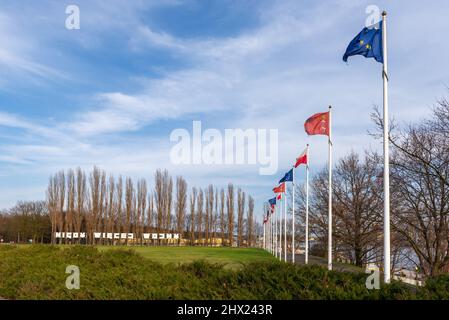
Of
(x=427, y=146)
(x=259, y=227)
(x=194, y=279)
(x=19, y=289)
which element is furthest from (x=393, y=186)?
(x=259, y=227)

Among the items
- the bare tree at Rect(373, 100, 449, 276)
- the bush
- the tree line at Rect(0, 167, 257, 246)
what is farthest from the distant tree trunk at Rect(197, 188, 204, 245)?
the bush

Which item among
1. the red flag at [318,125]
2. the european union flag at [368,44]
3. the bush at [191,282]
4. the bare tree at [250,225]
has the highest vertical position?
the european union flag at [368,44]

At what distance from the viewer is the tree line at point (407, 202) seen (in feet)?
71.6

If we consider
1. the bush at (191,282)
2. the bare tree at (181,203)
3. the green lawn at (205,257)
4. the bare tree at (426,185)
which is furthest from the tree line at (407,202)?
the bare tree at (181,203)

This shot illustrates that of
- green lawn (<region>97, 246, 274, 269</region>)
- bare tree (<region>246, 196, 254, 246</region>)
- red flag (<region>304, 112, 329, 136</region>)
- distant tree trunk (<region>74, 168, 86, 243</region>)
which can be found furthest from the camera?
bare tree (<region>246, 196, 254, 246</region>)

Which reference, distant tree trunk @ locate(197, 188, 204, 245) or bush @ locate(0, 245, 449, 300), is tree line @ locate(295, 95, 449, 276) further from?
distant tree trunk @ locate(197, 188, 204, 245)

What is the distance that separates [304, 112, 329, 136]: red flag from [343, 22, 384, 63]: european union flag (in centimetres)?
597

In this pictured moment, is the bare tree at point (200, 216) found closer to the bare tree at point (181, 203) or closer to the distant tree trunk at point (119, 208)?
the bare tree at point (181, 203)

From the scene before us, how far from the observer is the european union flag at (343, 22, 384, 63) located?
12828 mm

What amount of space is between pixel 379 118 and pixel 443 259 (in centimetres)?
834

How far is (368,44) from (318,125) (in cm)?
648

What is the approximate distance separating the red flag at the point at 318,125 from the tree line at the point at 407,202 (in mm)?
4578

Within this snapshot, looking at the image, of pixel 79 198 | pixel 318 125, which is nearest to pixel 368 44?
pixel 318 125
